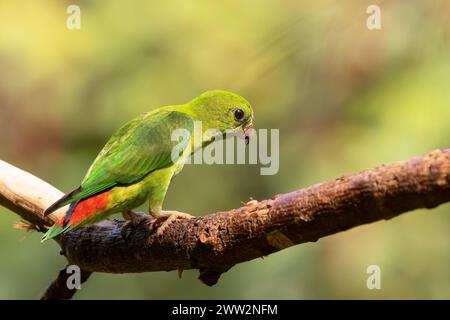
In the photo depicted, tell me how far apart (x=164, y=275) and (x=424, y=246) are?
2.24m

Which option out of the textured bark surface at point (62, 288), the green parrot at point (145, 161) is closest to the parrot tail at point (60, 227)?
the green parrot at point (145, 161)

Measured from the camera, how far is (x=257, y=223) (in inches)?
101

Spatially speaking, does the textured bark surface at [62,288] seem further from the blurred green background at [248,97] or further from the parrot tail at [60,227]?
the blurred green background at [248,97]

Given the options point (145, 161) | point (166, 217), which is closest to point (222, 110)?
point (145, 161)

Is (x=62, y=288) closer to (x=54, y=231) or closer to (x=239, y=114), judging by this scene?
(x=54, y=231)

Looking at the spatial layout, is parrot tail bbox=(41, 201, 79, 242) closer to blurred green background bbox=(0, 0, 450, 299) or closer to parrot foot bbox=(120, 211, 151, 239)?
parrot foot bbox=(120, 211, 151, 239)

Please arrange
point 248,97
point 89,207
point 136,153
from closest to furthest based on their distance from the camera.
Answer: point 89,207 → point 136,153 → point 248,97

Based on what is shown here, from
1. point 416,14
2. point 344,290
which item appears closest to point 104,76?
point 344,290

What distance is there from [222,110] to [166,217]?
0.73 meters

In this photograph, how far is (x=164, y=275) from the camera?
19.1 ft

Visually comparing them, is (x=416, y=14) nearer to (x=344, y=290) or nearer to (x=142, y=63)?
(x=344, y=290)

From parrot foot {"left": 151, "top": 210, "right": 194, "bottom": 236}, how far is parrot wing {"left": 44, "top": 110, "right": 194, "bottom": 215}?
8.3 inches

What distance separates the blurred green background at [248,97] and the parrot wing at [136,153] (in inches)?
42.0

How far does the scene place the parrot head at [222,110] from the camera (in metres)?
3.60
